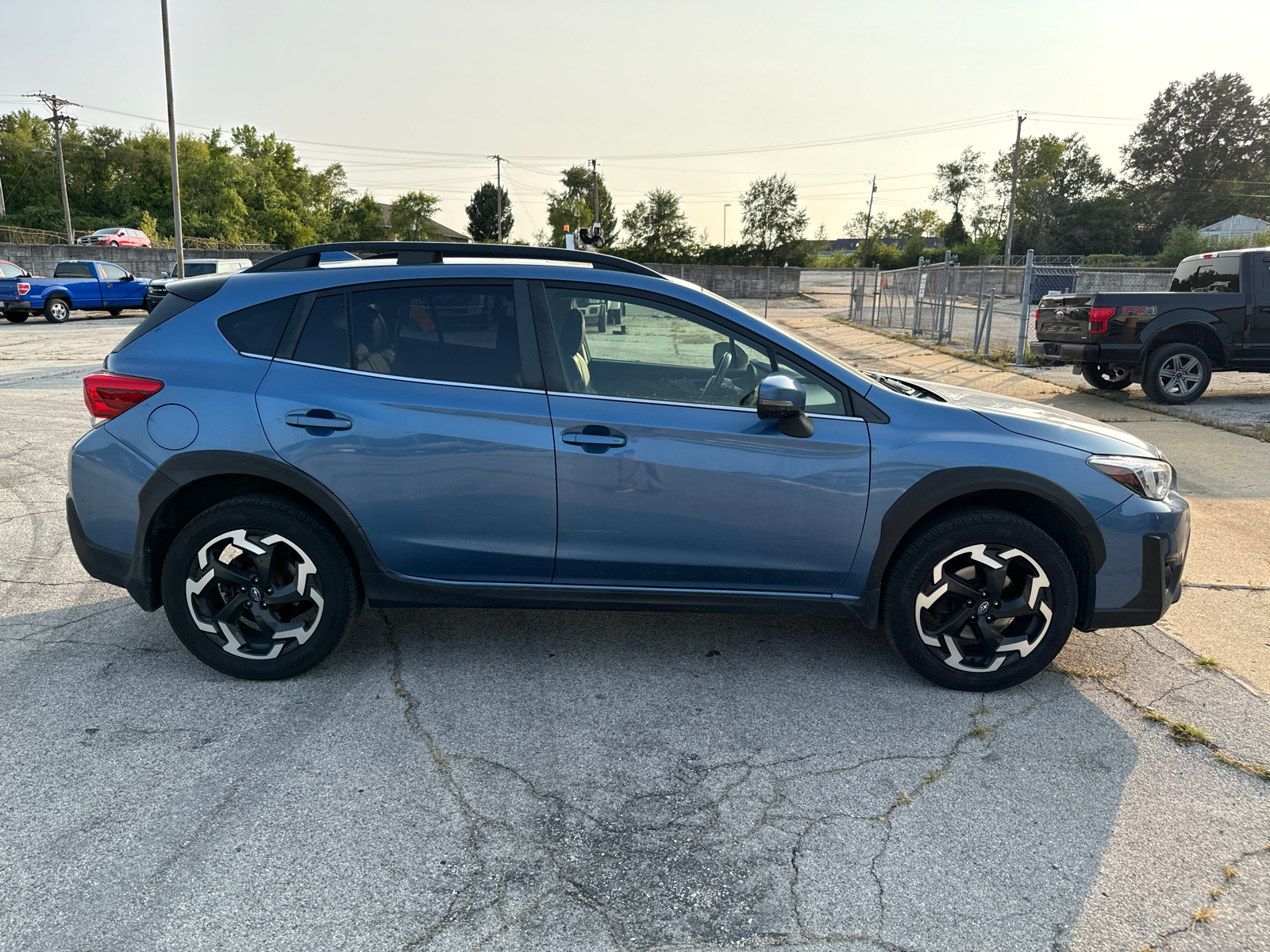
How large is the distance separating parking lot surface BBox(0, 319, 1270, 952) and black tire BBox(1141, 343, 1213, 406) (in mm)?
8217

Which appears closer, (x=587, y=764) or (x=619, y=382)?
(x=587, y=764)

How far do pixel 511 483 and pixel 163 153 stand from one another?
83.5 metres

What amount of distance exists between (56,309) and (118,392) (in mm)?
24968

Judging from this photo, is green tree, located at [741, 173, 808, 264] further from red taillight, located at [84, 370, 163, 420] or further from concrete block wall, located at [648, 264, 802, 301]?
red taillight, located at [84, 370, 163, 420]

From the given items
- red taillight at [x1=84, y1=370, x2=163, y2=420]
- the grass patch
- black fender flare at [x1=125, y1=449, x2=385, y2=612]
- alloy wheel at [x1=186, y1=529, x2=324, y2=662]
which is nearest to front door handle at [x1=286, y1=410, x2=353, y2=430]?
black fender flare at [x1=125, y1=449, x2=385, y2=612]

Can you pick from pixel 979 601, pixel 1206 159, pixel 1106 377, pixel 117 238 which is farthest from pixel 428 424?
pixel 1206 159

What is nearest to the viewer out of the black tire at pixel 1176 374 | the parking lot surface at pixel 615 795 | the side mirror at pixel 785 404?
the parking lot surface at pixel 615 795

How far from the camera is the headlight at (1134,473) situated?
3516mm

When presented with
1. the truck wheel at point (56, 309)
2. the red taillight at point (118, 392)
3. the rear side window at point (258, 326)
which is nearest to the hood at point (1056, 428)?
the rear side window at point (258, 326)

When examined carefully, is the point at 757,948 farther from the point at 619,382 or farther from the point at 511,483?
the point at 619,382

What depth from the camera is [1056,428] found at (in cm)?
362

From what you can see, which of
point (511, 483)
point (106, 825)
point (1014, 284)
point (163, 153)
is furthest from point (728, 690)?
point (163, 153)

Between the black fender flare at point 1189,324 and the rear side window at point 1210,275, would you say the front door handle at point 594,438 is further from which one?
the rear side window at point 1210,275

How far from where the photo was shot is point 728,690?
142 inches
